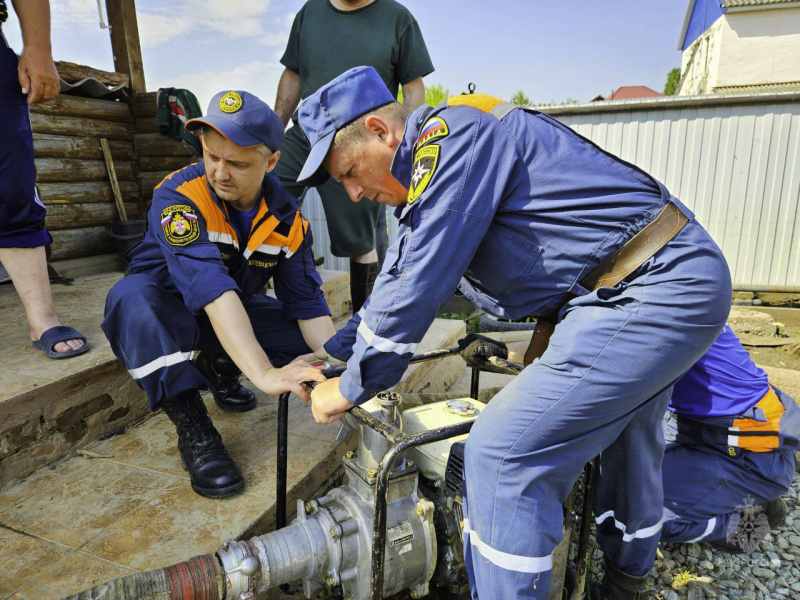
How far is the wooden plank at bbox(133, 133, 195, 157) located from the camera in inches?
242

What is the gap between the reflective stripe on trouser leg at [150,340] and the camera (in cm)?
219

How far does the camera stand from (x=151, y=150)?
6.25m

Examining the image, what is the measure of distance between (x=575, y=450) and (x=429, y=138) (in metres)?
1.01

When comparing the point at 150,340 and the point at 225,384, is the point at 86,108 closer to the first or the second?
the point at 225,384

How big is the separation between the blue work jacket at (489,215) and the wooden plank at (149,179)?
5.39m

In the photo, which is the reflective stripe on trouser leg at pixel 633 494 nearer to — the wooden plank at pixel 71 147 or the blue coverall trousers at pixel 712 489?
the blue coverall trousers at pixel 712 489

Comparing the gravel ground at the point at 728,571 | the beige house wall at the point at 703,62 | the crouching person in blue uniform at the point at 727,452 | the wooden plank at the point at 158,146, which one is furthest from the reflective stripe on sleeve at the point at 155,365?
the beige house wall at the point at 703,62

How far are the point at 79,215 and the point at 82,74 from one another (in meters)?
1.43

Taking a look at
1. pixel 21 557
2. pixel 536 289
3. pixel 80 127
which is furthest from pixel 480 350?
pixel 80 127

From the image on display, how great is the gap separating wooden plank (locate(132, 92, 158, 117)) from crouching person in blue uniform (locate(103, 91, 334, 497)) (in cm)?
425

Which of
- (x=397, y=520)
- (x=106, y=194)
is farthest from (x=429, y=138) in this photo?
(x=106, y=194)

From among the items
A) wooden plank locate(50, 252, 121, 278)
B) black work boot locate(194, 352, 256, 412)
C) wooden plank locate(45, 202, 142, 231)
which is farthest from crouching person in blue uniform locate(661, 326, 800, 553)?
wooden plank locate(45, 202, 142, 231)

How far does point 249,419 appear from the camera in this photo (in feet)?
9.55

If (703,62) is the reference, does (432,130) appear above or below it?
below
